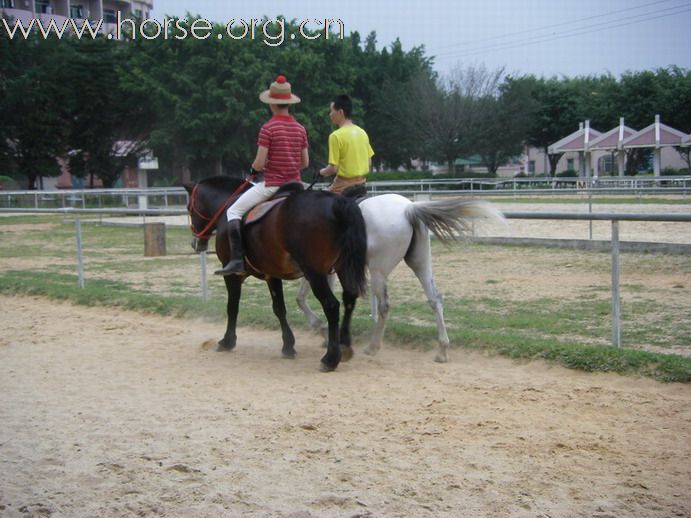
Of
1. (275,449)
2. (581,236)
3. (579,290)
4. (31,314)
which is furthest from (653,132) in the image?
(275,449)

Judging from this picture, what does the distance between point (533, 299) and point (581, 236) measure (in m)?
7.69

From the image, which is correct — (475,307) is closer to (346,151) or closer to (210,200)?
(346,151)

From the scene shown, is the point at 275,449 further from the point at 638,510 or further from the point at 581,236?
the point at 581,236

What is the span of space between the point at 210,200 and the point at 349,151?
5.25 ft

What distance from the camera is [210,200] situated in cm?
786

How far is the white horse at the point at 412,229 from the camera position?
6.94m

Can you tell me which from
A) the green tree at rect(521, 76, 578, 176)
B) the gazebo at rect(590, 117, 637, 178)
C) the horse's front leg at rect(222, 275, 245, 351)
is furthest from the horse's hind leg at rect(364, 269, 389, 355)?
the green tree at rect(521, 76, 578, 176)

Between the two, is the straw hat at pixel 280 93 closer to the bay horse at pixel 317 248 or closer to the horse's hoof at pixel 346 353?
the bay horse at pixel 317 248

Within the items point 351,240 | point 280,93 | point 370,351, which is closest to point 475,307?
point 370,351

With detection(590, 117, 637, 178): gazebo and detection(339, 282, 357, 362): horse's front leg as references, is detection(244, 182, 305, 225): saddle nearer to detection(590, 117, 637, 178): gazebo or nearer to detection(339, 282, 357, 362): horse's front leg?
detection(339, 282, 357, 362): horse's front leg

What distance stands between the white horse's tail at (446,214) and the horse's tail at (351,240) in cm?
56

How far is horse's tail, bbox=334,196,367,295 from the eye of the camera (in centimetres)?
666

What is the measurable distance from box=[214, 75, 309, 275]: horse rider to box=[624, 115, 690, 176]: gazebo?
117 ft

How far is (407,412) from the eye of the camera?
211 inches
